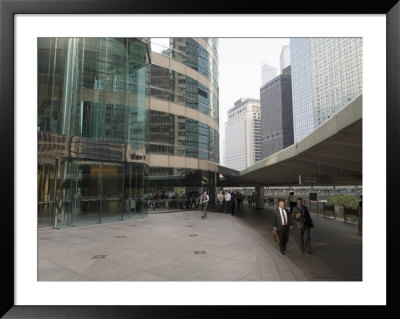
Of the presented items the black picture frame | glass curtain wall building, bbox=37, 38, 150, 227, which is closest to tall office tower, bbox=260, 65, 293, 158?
glass curtain wall building, bbox=37, 38, 150, 227

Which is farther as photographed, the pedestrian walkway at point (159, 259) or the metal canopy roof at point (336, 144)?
the pedestrian walkway at point (159, 259)

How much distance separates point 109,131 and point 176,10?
13203 mm

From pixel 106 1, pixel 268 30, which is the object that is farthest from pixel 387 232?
pixel 106 1

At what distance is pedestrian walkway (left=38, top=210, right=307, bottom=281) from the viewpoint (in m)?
5.65

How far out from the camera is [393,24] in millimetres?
3076

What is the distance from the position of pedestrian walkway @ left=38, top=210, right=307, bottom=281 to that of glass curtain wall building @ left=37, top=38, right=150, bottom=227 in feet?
11.4

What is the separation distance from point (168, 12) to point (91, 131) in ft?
41.4

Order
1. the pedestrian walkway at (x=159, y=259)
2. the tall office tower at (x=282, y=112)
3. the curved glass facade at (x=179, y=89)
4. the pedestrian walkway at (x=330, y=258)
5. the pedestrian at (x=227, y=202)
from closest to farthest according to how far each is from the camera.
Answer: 1. the pedestrian walkway at (x=159, y=259)
2. the pedestrian walkway at (x=330, y=258)
3. the pedestrian at (x=227, y=202)
4. the curved glass facade at (x=179, y=89)
5. the tall office tower at (x=282, y=112)

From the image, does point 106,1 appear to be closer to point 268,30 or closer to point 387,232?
point 268,30

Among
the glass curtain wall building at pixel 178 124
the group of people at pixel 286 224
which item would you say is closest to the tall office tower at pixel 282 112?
the glass curtain wall building at pixel 178 124

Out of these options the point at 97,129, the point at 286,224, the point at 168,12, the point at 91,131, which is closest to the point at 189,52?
the point at 97,129

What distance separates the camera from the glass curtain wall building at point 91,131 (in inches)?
496

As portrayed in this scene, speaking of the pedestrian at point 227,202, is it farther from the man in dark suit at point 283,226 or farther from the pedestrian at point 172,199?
the man in dark suit at point 283,226

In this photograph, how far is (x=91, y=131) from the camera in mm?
Answer: 14477
